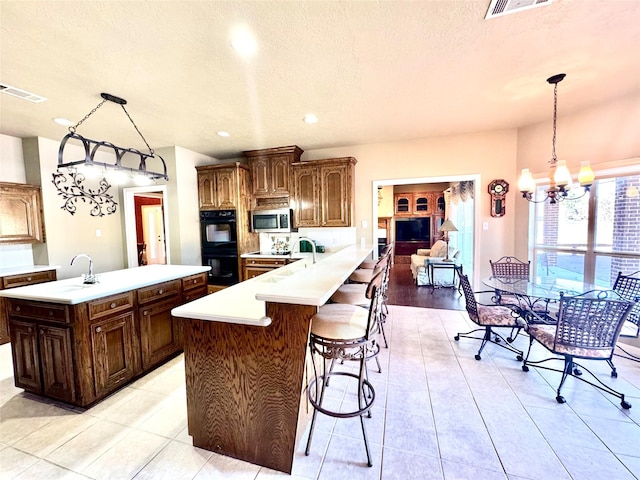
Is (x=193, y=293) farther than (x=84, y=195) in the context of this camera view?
No

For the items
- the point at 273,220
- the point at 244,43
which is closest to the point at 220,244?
the point at 273,220

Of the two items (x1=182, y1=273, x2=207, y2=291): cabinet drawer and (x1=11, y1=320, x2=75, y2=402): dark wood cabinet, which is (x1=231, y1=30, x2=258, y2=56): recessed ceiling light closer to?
(x1=182, y1=273, x2=207, y2=291): cabinet drawer

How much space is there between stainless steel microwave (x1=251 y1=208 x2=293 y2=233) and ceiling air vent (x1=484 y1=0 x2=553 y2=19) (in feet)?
11.4

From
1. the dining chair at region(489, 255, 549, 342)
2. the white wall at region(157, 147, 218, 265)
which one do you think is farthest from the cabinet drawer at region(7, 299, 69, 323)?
the dining chair at region(489, 255, 549, 342)

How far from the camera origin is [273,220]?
4637 millimetres

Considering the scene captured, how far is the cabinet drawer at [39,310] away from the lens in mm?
1915

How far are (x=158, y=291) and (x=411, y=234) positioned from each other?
25.8 ft

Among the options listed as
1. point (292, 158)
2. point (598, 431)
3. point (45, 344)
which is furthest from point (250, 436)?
point (292, 158)

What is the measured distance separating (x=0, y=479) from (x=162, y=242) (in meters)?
6.53

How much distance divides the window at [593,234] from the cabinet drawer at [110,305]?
4.84 m

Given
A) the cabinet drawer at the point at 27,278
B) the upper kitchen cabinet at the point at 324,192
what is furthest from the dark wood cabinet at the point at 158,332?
the upper kitchen cabinet at the point at 324,192

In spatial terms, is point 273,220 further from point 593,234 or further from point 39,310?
point 593,234

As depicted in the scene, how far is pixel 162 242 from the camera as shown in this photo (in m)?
7.34

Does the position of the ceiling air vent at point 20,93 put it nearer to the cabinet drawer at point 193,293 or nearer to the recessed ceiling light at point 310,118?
the cabinet drawer at point 193,293
